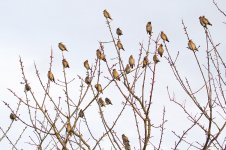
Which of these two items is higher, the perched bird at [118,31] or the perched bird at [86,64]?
the perched bird at [118,31]

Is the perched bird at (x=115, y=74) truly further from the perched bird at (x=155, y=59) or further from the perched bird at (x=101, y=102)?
the perched bird at (x=155, y=59)

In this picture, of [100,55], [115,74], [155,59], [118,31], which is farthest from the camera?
[118,31]

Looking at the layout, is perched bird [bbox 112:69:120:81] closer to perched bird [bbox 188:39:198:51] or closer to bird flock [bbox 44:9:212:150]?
bird flock [bbox 44:9:212:150]

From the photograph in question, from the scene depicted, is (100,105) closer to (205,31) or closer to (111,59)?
(111,59)

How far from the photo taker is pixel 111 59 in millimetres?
5363

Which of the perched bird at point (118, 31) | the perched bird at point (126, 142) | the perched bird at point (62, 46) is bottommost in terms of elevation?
the perched bird at point (126, 142)

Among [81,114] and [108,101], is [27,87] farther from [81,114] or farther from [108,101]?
[108,101]

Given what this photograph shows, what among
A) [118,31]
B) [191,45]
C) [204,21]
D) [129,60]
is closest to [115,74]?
[129,60]

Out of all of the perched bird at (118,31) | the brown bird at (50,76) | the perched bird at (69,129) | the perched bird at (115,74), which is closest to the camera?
the perched bird at (69,129)

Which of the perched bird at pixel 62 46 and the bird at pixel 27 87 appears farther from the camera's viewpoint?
the perched bird at pixel 62 46

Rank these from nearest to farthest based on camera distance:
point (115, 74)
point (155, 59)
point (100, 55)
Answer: point (155, 59) < point (115, 74) < point (100, 55)

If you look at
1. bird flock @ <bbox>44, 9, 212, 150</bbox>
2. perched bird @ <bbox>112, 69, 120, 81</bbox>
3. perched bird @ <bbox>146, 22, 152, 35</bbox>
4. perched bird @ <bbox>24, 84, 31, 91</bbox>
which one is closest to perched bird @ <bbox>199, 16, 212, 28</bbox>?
bird flock @ <bbox>44, 9, 212, 150</bbox>

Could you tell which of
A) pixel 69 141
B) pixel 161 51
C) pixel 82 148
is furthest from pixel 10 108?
pixel 161 51

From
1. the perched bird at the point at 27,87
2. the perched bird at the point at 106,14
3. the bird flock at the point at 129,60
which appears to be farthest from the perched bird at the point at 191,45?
the perched bird at the point at 27,87
